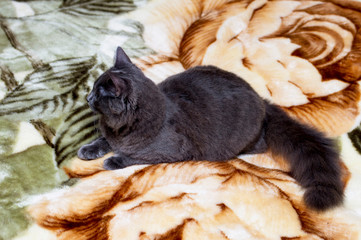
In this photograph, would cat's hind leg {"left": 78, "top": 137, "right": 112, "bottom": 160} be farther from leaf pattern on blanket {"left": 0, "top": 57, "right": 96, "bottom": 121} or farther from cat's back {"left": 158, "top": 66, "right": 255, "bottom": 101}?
cat's back {"left": 158, "top": 66, "right": 255, "bottom": 101}

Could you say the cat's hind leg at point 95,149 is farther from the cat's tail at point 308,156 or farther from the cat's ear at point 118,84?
the cat's tail at point 308,156

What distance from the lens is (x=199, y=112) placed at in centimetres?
111

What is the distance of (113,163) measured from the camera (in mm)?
1052

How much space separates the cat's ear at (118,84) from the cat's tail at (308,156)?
462 mm

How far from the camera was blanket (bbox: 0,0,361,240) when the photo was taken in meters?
0.86

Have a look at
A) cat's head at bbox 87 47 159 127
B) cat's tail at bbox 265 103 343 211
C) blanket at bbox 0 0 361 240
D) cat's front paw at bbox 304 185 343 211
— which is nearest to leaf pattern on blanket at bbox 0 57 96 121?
blanket at bbox 0 0 361 240

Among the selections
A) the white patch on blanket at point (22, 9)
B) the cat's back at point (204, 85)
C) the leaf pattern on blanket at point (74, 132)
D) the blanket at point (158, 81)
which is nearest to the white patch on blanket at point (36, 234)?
the blanket at point (158, 81)

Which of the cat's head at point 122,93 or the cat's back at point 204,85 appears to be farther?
the cat's back at point 204,85

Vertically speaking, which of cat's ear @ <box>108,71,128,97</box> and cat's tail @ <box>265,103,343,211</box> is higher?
cat's ear @ <box>108,71,128,97</box>

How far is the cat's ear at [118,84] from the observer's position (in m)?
0.98

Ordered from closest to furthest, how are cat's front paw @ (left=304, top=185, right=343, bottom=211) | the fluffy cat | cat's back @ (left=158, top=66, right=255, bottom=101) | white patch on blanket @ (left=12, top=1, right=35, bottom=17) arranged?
cat's front paw @ (left=304, top=185, right=343, bottom=211) < the fluffy cat < cat's back @ (left=158, top=66, right=255, bottom=101) < white patch on blanket @ (left=12, top=1, right=35, bottom=17)

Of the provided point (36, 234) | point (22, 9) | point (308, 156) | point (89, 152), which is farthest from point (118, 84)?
point (22, 9)

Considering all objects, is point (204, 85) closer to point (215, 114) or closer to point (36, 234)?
point (215, 114)

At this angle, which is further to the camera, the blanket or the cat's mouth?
the cat's mouth
